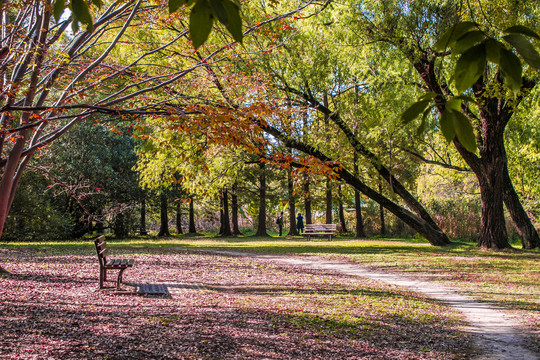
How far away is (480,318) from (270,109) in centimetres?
469

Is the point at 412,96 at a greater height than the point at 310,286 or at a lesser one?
greater

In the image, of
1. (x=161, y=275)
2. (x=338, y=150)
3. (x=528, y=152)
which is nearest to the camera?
(x=161, y=275)

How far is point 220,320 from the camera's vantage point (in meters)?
6.63

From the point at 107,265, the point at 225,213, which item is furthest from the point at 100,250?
the point at 225,213

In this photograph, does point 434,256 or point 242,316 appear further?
point 434,256

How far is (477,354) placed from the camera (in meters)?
5.59

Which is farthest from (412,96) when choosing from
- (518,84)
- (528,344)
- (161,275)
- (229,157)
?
(518,84)

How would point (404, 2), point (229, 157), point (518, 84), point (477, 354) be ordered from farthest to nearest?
point (229, 157) → point (404, 2) → point (477, 354) → point (518, 84)

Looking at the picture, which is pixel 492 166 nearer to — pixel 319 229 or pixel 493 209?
pixel 493 209

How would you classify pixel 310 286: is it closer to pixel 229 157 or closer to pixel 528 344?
pixel 528 344

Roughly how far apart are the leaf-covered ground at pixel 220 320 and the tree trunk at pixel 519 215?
10.5 m

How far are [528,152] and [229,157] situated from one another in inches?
561

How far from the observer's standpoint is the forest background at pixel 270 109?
687cm

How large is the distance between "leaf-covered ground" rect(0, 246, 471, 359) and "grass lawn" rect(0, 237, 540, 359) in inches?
0.5
